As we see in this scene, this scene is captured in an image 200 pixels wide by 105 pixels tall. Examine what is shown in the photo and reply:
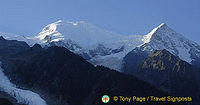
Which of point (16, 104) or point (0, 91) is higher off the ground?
point (0, 91)

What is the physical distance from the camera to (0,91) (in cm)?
15650

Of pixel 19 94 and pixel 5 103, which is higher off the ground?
pixel 19 94

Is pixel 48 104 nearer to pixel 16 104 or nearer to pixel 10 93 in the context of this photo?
pixel 10 93

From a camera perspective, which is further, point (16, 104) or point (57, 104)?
point (57, 104)

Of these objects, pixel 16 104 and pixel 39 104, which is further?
pixel 39 104

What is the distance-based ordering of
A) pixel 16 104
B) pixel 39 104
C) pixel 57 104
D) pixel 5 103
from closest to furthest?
pixel 5 103 < pixel 16 104 < pixel 39 104 < pixel 57 104

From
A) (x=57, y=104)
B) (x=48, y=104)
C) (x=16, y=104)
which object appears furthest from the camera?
(x=57, y=104)

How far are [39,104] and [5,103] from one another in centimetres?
4096

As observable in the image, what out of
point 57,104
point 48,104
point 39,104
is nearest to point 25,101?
point 39,104

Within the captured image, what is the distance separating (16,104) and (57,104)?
2391 inches

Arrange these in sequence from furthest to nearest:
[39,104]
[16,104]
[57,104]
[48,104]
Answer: [57,104] → [48,104] → [39,104] → [16,104]

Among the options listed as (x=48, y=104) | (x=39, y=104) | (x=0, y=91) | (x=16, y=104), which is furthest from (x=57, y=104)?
(x=16, y=104)

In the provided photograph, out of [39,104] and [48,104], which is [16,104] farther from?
[48,104]

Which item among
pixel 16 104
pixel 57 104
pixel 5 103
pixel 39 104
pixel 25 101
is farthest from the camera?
pixel 57 104
